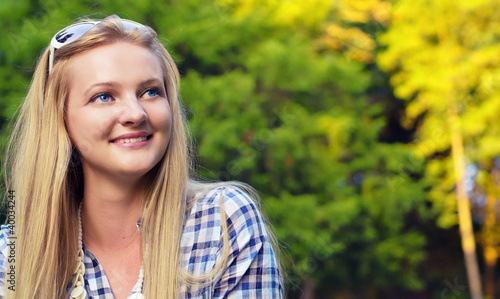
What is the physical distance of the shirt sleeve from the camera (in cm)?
129

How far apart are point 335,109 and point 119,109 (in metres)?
8.43

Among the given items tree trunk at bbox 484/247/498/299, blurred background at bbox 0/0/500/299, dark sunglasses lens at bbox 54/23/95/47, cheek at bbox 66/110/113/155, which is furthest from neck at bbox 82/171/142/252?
tree trunk at bbox 484/247/498/299

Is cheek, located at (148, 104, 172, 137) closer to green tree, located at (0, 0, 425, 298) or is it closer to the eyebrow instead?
the eyebrow

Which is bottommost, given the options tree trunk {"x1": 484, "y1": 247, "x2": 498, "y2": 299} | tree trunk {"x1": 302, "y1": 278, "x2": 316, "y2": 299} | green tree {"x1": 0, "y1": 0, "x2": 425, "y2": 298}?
tree trunk {"x1": 484, "y1": 247, "x2": 498, "y2": 299}

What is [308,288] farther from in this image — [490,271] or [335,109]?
[490,271]

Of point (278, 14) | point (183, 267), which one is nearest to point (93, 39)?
point (183, 267)

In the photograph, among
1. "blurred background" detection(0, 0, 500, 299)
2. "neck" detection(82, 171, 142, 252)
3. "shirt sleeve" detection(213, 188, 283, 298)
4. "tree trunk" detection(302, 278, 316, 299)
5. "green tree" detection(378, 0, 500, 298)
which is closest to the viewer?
"shirt sleeve" detection(213, 188, 283, 298)

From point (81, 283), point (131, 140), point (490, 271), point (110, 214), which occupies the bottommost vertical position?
point (490, 271)

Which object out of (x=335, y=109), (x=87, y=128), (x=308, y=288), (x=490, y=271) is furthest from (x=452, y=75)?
(x=87, y=128)

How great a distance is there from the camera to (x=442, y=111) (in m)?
10.6

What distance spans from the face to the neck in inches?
3.4

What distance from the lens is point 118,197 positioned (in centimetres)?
144

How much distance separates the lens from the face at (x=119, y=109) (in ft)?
4.30

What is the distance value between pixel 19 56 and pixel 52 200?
644 cm
